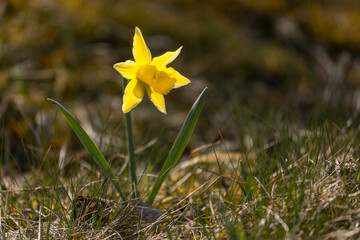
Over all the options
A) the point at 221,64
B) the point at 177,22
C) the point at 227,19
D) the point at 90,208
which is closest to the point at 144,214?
the point at 90,208

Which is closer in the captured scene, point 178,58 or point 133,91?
point 133,91

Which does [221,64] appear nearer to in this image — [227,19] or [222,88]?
[222,88]

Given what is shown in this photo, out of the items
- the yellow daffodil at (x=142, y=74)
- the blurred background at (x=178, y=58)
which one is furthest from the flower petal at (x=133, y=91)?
the blurred background at (x=178, y=58)

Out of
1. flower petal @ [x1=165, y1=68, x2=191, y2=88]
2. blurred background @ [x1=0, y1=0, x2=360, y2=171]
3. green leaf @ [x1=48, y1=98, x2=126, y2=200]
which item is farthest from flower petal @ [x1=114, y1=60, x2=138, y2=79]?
blurred background @ [x1=0, y1=0, x2=360, y2=171]

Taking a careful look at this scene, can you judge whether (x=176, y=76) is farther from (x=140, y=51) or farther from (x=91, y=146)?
(x=91, y=146)

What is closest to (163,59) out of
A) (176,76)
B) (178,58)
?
(176,76)

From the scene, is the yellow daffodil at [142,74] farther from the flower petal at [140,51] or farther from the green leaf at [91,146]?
the green leaf at [91,146]
